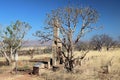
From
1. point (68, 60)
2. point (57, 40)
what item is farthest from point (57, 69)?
point (57, 40)

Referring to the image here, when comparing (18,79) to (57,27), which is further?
(57,27)

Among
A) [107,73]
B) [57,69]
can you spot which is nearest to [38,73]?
[57,69]

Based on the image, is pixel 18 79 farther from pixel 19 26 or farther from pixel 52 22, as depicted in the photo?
pixel 19 26

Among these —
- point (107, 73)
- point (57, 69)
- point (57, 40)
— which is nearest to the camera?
point (107, 73)

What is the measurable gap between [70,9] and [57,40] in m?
2.91

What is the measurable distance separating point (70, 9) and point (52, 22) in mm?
1643

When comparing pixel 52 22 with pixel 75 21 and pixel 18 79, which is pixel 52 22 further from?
pixel 18 79

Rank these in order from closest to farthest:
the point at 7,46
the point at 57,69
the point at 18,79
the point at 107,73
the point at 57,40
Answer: the point at 18,79, the point at 107,73, the point at 57,69, the point at 57,40, the point at 7,46

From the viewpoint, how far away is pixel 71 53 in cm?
1900

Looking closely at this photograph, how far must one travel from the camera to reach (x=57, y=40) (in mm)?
20562

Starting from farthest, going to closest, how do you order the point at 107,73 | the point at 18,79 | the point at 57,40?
the point at 57,40 < the point at 107,73 < the point at 18,79

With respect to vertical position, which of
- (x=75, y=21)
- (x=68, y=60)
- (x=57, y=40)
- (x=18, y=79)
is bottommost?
(x=18, y=79)

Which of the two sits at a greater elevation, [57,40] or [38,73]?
[57,40]

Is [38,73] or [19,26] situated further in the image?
[19,26]
